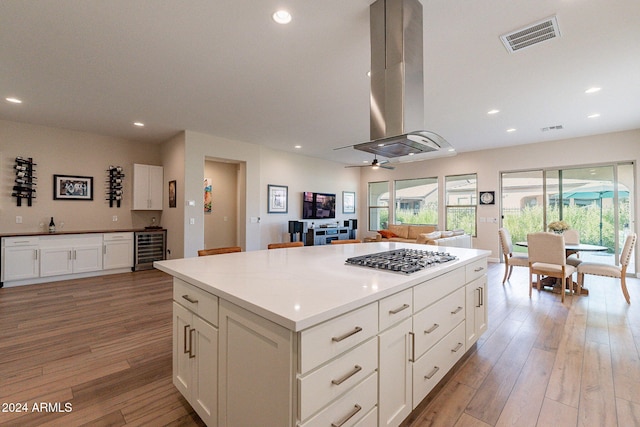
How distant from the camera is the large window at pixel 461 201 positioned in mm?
7118

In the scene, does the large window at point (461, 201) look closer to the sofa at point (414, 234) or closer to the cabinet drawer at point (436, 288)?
the sofa at point (414, 234)

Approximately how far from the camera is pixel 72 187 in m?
5.29

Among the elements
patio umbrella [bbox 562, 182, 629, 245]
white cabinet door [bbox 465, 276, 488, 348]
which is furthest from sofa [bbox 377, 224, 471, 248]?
white cabinet door [bbox 465, 276, 488, 348]

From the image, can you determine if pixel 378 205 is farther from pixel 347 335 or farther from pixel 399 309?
pixel 347 335

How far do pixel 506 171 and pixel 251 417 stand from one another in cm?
747

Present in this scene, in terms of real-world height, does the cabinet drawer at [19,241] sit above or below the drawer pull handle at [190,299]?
above

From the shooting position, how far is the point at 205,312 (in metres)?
1.42

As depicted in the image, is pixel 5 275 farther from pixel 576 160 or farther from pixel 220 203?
pixel 576 160

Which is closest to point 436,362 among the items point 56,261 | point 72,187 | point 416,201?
point 56,261

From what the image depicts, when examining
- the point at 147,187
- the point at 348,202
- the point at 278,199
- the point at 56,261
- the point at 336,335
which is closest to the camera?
the point at 336,335

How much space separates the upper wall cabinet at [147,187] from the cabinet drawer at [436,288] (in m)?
6.14

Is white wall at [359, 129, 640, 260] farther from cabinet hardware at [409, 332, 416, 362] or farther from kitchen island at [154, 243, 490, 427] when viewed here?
cabinet hardware at [409, 332, 416, 362]

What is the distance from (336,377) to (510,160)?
7288mm

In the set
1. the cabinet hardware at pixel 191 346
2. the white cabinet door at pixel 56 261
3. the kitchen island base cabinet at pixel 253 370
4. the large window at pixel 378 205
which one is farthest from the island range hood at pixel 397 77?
the large window at pixel 378 205
